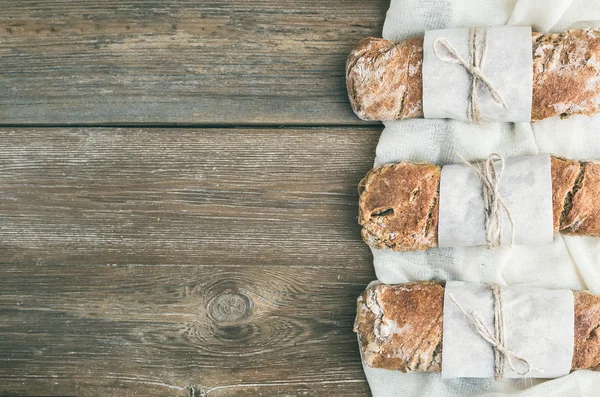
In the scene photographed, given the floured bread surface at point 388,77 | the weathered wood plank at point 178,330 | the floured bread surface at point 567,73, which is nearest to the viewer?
the floured bread surface at point 567,73

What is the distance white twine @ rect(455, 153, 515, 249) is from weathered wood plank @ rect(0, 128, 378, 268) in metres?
0.34

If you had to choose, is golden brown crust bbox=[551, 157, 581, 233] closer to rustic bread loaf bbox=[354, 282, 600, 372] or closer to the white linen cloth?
the white linen cloth

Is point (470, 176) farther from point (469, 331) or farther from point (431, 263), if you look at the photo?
point (469, 331)

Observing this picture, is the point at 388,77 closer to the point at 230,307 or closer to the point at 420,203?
the point at 420,203

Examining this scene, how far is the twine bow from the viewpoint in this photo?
153 centimetres

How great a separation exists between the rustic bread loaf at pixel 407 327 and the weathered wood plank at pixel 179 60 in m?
0.53

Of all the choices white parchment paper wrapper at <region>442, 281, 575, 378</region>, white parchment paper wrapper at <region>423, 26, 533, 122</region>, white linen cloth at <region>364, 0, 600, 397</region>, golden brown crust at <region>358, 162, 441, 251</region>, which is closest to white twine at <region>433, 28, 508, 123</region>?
white parchment paper wrapper at <region>423, 26, 533, 122</region>

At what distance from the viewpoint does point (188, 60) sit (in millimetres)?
1799

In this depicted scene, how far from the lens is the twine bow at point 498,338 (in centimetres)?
153

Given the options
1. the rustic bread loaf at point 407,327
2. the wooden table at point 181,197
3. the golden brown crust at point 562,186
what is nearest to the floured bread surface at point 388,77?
the wooden table at point 181,197

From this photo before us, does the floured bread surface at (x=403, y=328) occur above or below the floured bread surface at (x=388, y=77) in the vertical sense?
below

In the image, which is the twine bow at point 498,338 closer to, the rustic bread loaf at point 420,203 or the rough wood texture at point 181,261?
the rustic bread loaf at point 420,203

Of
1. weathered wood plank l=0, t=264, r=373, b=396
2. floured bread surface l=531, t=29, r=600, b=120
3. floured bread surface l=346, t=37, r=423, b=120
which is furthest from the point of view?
weathered wood plank l=0, t=264, r=373, b=396

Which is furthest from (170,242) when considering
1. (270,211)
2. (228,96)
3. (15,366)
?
(15,366)
